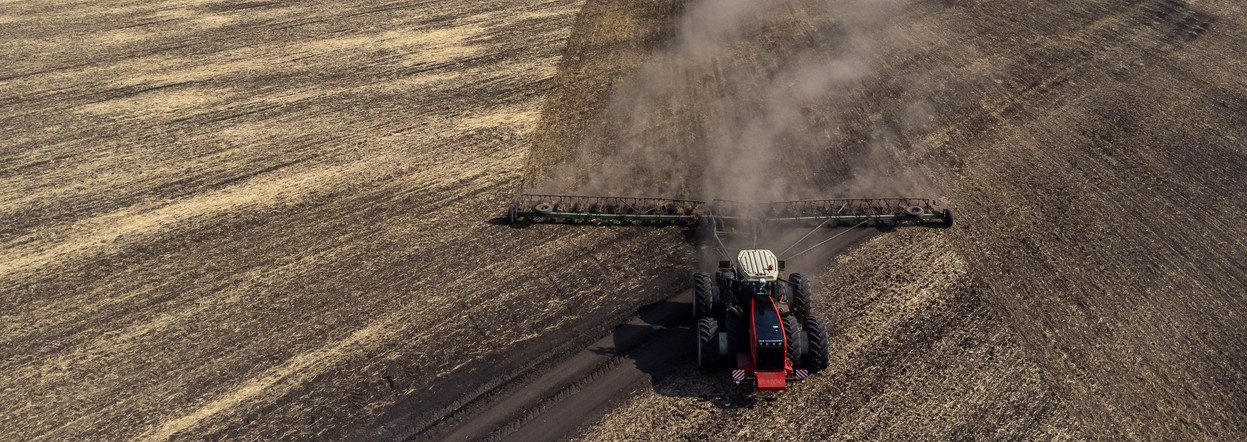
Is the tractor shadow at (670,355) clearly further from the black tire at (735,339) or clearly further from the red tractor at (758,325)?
the black tire at (735,339)

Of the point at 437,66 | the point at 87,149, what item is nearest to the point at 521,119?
the point at 437,66

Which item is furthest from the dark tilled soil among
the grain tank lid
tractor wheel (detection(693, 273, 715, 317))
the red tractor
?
the grain tank lid

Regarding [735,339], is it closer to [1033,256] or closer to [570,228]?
[570,228]

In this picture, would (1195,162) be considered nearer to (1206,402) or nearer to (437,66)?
(1206,402)

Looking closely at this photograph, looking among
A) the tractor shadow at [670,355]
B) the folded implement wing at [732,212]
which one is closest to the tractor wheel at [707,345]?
the tractor shadow at [670,355]

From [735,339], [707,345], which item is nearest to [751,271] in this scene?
[735,339]

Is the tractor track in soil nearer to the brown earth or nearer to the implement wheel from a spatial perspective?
the brown earth

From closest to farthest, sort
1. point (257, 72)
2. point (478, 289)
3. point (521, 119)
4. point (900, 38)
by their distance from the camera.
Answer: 1. point (478, 289)
2. point (521, 119)
3. point (257, 72)
4. point (900, 38)
